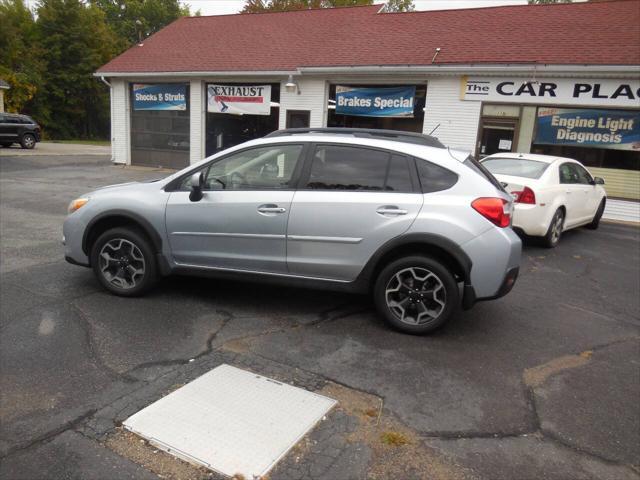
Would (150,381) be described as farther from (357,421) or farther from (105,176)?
(105,176)

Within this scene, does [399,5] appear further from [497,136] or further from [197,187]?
[197,187]

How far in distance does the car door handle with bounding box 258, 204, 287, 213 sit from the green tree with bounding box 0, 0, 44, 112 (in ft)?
142

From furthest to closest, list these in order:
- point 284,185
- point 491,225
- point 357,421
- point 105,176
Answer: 1. point 105,176
2. point 284,185
3. point 491,225
4. point 357,421

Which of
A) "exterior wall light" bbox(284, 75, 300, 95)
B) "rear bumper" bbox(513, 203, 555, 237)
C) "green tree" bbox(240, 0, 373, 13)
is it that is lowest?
"rear bumper" bbox(513, 203, 555, 237)

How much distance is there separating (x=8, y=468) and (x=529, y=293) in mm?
5236

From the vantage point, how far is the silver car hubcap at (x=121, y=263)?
16.3 ft

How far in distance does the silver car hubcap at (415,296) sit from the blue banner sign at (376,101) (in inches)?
431

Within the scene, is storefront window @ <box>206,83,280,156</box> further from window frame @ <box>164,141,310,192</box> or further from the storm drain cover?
the storm drain cover

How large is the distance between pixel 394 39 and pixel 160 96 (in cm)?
873

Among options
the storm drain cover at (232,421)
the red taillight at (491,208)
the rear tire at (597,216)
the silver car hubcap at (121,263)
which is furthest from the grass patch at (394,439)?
the rear tire at (597,216)

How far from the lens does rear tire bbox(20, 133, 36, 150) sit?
24984mm

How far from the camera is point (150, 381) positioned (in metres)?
3.44

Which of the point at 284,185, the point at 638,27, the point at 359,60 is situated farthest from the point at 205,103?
the point at 284,185

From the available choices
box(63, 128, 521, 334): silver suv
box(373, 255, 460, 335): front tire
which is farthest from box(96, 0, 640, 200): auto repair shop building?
box(373, 255, 460, 335): front tire
